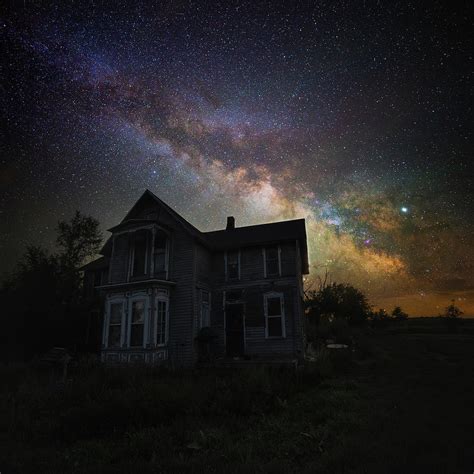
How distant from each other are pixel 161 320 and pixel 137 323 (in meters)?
1.21

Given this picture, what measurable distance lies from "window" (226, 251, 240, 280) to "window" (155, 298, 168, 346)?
4308mm

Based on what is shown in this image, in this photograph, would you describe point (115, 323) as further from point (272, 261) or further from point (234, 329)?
point (272, 261)

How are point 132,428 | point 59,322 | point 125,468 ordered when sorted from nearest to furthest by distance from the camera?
1. point 125,468
2. point 132,428
3. point 59,322

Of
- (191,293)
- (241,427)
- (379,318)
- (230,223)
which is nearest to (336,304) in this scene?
(379,318)

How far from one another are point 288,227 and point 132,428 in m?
15.9

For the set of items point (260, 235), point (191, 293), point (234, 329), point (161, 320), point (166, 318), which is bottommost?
point (234, 329)

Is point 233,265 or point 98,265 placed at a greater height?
Result: point 98,265

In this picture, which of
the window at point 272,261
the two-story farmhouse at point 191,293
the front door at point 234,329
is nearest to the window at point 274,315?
the two-story farmhouse at point 191,293

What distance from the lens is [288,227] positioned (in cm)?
2122

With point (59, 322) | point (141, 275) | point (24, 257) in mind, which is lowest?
point (59, 322)

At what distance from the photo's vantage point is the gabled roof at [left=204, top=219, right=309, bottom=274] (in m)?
19.0

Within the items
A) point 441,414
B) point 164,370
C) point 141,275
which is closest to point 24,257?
point 141,275

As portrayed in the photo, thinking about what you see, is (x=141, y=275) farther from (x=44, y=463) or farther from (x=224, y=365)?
(x=44, y=463)

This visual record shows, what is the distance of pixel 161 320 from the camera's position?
55.7ft
